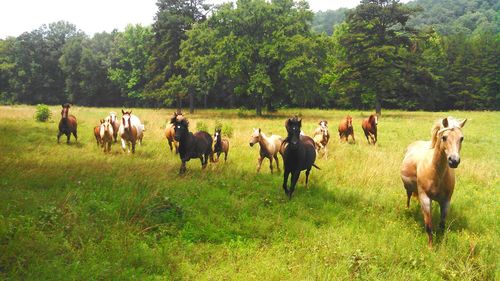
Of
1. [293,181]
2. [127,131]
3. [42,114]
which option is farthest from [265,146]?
Answer: [42,114]

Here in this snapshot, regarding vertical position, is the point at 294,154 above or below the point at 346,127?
below

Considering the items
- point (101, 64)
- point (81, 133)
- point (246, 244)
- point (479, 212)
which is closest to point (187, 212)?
point (246, 244)

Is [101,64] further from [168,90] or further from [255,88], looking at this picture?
[255,88]

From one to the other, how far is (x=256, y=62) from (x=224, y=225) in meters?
30.7

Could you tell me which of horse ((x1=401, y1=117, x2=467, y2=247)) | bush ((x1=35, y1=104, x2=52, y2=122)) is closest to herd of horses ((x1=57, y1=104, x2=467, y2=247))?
horse ((x1=401, y1=117, x2=467, y2=247))

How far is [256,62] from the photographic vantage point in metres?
35.8

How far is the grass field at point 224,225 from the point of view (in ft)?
16.7

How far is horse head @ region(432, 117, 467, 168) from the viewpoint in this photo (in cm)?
549

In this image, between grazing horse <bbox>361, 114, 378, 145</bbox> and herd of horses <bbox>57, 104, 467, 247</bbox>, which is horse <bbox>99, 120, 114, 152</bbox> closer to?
herd of horses <bbox>57, 104, 467, 247</bbox>

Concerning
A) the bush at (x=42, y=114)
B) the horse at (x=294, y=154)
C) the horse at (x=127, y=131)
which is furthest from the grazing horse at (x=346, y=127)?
the bush at (x=42, y=114)

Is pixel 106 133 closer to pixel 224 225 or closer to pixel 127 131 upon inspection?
pixel 127 131

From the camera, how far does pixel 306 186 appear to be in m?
9.63

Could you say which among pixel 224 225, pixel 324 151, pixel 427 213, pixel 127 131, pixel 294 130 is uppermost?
pixel 294 130

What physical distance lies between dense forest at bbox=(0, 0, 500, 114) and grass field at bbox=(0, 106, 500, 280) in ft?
77.8
